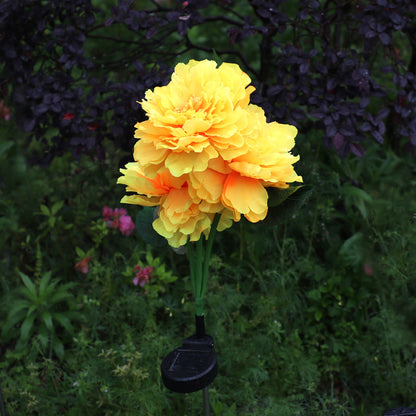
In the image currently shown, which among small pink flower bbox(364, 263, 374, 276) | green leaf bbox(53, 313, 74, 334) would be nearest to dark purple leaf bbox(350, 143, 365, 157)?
small pink flower bbox(364, 263, 374, 276)

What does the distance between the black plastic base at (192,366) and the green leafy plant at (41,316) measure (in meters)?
0.99

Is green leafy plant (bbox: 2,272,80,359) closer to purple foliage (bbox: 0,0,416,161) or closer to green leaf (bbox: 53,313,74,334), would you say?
green leaf (bbox: 53,313,74,334)

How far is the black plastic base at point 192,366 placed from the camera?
3.97 ft

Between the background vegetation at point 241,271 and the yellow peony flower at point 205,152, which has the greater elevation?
the yellow peony flower at point 205,152

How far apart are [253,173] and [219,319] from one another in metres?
1.22

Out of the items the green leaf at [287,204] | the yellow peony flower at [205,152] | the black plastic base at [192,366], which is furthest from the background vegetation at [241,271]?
the yellow peony flower at [205,152]

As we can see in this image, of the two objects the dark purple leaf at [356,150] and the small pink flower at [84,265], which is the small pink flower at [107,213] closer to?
the small pink flower at [84,265]

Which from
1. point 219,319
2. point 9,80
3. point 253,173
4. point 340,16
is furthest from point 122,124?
point 253,173

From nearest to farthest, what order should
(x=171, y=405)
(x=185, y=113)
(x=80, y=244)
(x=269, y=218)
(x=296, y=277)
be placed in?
1. (x=185, y=113)
2. (x=269, y=218)
3. (x=171, y=405)
4. (x=296, y=277)
5. (x=80, y=244)

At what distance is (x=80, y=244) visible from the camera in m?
2.74

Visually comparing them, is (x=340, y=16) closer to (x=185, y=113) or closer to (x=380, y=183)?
(x=380, y=183)

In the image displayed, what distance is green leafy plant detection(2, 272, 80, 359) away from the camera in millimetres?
2139

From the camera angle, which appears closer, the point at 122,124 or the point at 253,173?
the point at 253,173

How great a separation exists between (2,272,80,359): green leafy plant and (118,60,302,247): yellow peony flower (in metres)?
1.26
